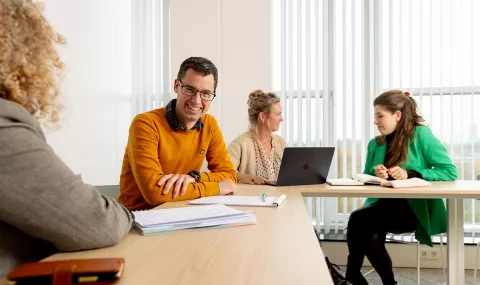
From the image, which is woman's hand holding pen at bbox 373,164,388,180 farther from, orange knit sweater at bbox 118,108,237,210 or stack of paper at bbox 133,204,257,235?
stack of paper at bbox 133,204,257,235

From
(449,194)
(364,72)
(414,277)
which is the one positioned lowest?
(414,277)

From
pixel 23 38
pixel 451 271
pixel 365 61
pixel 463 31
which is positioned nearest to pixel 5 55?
pixel 23 38

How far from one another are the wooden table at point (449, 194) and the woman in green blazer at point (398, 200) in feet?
0.56

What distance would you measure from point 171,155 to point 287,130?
1778mm

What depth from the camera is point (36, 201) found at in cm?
85

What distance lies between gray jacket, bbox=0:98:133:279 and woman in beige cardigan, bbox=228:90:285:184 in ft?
7.03

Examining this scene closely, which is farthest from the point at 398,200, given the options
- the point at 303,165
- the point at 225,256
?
the point at 225,256

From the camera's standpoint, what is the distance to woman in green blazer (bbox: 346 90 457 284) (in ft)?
9.10

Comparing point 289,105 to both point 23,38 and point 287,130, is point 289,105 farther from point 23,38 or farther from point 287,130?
point 23,38

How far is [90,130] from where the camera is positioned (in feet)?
11.4

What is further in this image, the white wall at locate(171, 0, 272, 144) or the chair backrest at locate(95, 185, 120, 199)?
the white wall at locate(171, 0, 272, 144)

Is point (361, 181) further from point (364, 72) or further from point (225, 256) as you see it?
point (225, 256)

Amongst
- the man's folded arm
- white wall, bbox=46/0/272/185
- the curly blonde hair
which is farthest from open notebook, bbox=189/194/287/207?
white wall, bbox=46/0/272/185

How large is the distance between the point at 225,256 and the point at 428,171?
214 centimetres
